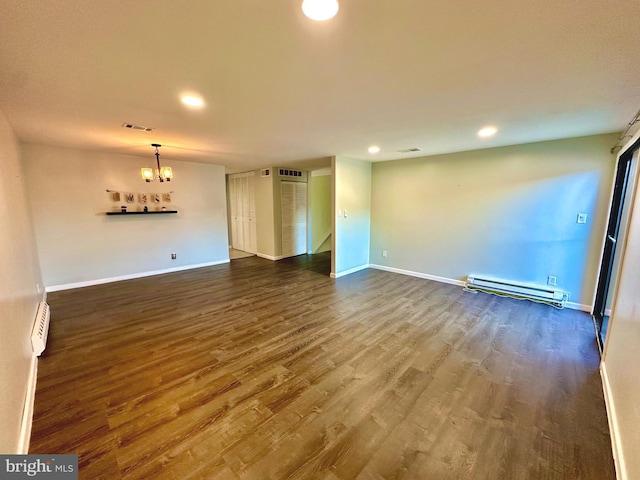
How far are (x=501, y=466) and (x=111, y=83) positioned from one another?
355 cm

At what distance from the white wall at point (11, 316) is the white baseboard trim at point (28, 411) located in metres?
0.03

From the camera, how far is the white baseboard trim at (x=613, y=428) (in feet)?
4.74

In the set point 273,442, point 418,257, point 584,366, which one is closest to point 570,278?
point 584,366

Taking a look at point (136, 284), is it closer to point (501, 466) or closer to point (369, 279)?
point (369, 279)

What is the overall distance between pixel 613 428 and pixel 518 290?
2.62 meters

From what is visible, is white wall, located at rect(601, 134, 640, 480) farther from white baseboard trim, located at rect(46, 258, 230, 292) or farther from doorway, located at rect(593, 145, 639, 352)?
white baseboard trim, located at rect(46, 258, 230, 292)

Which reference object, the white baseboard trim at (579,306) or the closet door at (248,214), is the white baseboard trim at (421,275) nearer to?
the white baseboard trim at (579,306)

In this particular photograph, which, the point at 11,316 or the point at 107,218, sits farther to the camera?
the point at 107,218

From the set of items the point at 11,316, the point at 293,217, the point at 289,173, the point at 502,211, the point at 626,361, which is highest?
the point at 289,173

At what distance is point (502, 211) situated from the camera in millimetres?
4160

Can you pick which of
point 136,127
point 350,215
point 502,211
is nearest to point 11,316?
point 136,127

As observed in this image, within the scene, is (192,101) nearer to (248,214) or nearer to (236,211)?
(248,214)

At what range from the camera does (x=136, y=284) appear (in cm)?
473

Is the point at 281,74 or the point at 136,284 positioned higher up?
the point at 281,74
